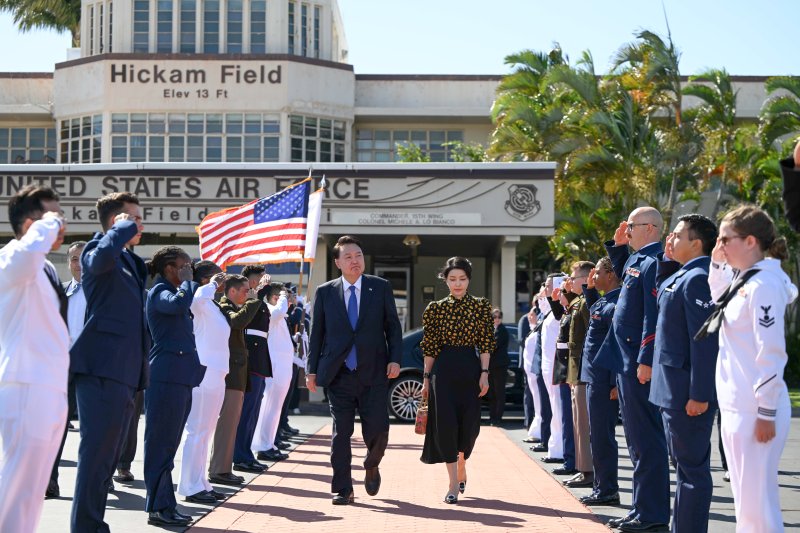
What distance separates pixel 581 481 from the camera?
10.9m

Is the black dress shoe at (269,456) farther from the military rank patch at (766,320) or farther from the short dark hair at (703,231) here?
the military rank patch at (766,320)

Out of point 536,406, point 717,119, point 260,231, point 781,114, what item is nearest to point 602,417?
point 536,406

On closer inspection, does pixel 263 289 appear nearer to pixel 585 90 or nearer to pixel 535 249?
pixel 585 90

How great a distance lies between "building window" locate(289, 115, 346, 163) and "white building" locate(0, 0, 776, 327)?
43 mm

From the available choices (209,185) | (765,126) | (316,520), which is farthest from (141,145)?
(316,520)

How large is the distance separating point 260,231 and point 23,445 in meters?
10.6

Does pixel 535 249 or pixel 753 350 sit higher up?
pixel 535 249

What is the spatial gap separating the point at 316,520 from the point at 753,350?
4087 millimetres

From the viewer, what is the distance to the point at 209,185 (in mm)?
27797

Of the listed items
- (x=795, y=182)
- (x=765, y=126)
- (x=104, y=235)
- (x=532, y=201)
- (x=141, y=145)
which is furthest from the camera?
(x=141, y=145)

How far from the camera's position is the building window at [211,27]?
35.1 m

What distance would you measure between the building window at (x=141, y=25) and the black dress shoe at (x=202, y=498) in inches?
1079

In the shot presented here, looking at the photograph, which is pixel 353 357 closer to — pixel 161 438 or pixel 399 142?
pixel 161 438

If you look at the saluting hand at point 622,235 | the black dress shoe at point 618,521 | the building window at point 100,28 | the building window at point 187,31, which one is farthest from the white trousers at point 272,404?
the building window at point 100,28
